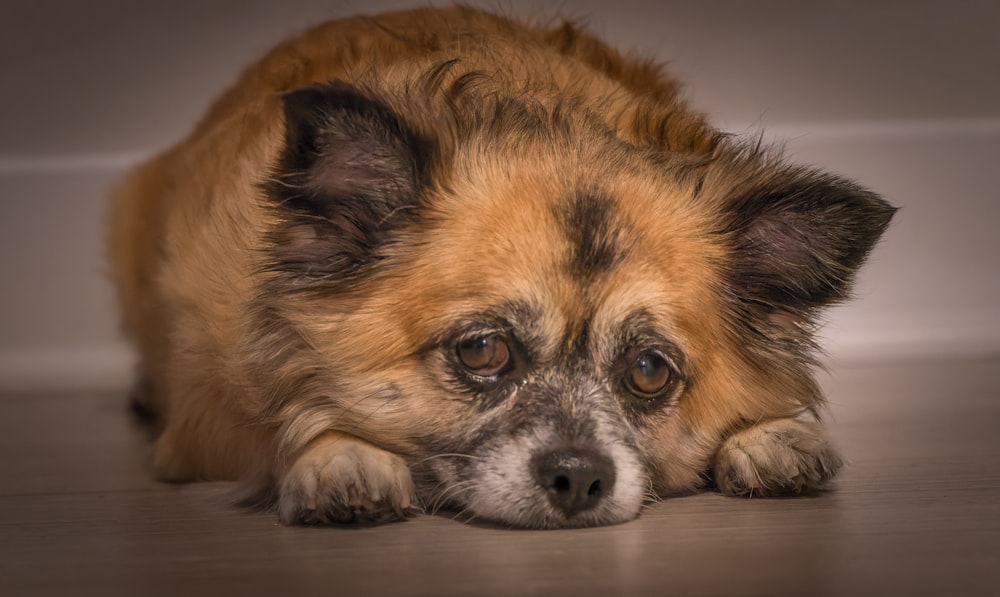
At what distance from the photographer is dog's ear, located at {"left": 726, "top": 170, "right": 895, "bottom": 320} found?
2.35 metres

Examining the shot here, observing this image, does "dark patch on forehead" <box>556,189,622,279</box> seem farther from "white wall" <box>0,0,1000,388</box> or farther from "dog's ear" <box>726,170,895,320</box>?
"white wall" <box>0,0,1000,388</box>

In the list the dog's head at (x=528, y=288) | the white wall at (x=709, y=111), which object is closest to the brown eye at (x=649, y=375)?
the dog's head at (x=528, y=288)

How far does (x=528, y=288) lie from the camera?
209 cm

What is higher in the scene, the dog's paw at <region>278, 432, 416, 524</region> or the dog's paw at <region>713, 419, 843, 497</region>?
the dog's paw at <region>713, 419, 843, 497</region>

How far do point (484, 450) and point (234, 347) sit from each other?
621 millimetres

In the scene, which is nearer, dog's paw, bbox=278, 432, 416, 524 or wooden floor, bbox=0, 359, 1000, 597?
wooden floor, bbox=0, 359, 1000, 597

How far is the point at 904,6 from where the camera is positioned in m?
4.40

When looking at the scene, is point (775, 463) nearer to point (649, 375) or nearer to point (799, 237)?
point (649, 375)

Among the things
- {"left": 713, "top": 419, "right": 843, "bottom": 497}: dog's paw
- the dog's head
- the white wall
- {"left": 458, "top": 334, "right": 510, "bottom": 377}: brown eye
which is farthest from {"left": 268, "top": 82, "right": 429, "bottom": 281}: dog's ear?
the white wall

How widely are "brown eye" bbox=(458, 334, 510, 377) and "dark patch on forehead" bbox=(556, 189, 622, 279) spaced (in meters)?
0.19

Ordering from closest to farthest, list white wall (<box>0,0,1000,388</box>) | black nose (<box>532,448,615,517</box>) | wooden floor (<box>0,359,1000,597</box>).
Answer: wooden floor (<box>0,359,1000,597</box>), black nose (<box>532,448,615,517</box>), white wall (<box>0,0,1000,388</box>)

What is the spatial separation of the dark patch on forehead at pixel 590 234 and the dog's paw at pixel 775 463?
1.59 ft

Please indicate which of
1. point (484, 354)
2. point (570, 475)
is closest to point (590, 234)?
point (484, 354)

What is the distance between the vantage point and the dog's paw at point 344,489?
204 cm
